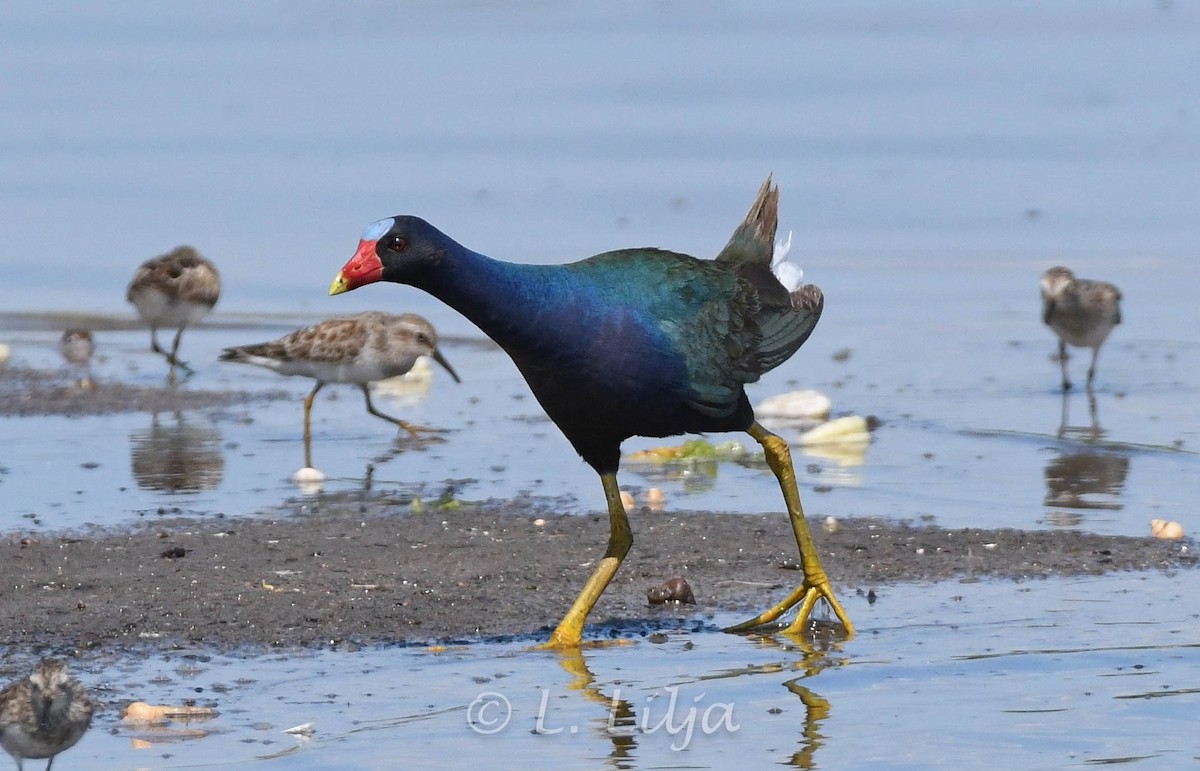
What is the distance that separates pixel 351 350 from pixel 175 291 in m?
2.32

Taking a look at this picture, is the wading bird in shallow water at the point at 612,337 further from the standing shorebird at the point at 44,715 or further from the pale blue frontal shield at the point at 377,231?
the standing shorebird at the point at 44,715

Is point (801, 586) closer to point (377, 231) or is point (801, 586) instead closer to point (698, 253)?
point (377, 231)

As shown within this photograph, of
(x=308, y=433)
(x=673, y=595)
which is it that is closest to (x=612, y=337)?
(x=673, y=595)

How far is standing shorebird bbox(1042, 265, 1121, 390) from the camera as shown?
1277cm

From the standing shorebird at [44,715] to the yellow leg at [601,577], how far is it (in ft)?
6.11

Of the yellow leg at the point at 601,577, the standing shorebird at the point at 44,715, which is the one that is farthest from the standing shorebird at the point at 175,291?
the standing shorebird at the point at 44,715

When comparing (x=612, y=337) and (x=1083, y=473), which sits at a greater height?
(x=612, y=337)

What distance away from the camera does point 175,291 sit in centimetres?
1387

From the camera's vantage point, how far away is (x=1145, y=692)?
6652 millimetres

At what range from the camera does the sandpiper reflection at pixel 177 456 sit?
392 inches

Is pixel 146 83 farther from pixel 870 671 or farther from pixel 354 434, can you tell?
pixel 870 671

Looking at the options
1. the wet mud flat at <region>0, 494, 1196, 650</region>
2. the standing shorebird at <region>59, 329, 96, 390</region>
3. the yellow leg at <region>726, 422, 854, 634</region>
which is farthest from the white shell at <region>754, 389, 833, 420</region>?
the standing shorebird at <region>59, 329, 96, 390</region>

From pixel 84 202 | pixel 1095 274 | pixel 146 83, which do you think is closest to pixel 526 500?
pixel 1095 274

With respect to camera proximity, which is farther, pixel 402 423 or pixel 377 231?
pixel 402 423
